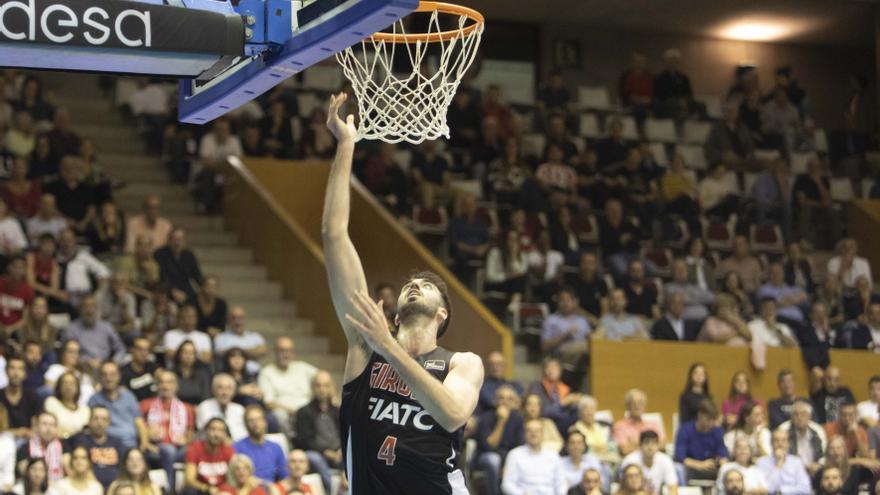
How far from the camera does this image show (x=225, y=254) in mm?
14906

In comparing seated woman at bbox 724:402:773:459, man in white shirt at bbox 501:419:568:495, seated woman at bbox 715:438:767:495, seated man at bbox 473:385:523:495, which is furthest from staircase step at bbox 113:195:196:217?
seated woman at bbox 715:438:767:495

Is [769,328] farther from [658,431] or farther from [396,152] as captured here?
[396,152]

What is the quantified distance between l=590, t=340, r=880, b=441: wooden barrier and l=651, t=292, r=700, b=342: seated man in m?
0.34

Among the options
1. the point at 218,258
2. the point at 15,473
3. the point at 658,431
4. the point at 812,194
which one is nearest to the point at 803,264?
the point at 812,194

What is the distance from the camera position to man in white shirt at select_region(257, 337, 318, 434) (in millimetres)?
11820

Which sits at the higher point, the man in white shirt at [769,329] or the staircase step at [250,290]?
the staircase step at [250,290]

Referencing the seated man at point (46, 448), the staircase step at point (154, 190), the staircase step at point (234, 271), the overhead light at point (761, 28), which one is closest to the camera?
A: the seated man at point (46, 448)

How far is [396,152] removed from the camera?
53.1 ft

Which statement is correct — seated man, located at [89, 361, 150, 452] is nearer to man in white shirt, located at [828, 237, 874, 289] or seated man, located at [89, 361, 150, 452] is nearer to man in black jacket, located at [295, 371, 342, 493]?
man in black jacket, located at [295, 371, 342, 493]

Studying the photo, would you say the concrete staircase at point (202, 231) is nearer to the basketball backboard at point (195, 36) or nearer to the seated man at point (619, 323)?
the seated man at point (619, 323)

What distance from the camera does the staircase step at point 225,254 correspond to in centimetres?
1472

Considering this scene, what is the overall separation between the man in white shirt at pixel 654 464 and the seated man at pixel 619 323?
226cm

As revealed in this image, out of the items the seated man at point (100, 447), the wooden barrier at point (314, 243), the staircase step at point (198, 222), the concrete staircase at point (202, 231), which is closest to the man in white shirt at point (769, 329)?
the concrete staircase at point (202, 231)

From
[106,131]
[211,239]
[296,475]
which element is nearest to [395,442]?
[296,475]
